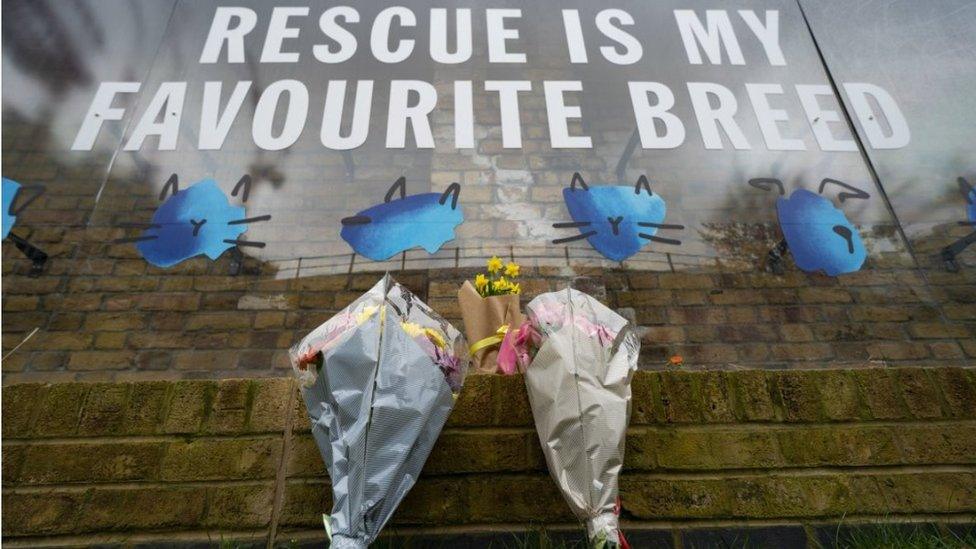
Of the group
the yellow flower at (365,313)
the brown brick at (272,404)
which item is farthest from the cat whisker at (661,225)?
the brown brick at (272,404)

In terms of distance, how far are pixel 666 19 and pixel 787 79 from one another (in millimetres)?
503

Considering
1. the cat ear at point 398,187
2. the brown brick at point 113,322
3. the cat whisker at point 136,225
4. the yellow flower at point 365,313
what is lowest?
the brown brick at point 113,322

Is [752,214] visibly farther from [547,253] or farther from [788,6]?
[788,6]

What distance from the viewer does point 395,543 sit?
38.5 inches

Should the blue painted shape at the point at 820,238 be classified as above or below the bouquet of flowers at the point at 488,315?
below

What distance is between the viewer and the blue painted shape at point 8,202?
1.71 metres

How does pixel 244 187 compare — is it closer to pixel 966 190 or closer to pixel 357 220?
pixel 357 220

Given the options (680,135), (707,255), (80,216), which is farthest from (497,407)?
(80,216)

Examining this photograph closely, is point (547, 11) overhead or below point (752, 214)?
overhead

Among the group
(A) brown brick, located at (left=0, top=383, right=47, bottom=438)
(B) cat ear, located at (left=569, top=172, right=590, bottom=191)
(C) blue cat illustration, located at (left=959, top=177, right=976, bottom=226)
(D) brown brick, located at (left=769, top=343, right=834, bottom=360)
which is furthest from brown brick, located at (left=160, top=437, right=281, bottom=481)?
(C) blue cat illustration, located at (left=959, top=177, right=976, bottom=226)

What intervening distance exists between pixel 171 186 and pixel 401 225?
726 mm

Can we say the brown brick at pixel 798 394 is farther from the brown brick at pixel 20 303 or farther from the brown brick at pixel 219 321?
the brown brick at pixel 20 303

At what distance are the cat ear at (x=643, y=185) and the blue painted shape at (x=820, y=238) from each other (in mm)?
404

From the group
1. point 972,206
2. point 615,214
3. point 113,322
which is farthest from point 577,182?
point 113,322
